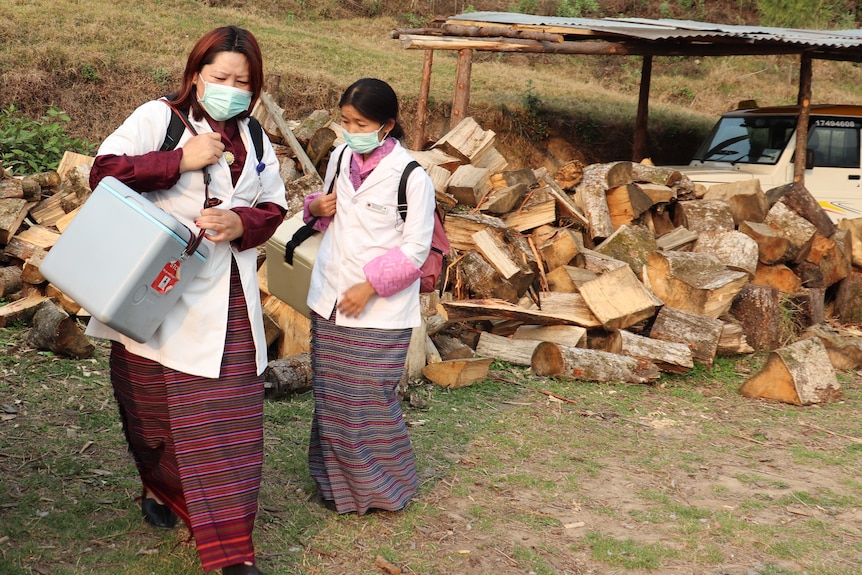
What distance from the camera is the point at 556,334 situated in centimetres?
617

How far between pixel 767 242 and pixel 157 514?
6.08 metres

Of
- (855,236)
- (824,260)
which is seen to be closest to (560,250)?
(824,260)

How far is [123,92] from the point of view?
10.8m

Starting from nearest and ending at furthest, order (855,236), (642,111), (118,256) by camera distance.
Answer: (118,256)
(855,236)
(642,111)

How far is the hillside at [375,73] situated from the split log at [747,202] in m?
5.49

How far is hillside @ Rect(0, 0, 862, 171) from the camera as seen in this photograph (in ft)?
35.2

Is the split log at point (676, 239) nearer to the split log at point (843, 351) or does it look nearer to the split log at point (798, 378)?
the split log at point (843, 351)

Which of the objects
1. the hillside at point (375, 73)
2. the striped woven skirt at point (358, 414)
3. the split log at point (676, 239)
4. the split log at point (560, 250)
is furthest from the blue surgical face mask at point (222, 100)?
the hillside at point (375, 73)

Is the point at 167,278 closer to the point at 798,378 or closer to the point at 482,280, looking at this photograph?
the point at 482,280

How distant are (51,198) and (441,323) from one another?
3.02 meters

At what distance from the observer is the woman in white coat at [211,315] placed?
2.66m

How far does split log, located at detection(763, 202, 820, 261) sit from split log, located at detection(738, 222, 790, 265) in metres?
0.12

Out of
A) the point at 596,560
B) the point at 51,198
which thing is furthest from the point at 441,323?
the point at 51,198

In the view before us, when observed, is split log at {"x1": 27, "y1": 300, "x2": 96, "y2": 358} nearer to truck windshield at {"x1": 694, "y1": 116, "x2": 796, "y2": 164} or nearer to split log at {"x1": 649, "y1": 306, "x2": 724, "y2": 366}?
split log at {"x1": 649, "y1": 306, "x2": 724, "y2": 366}
